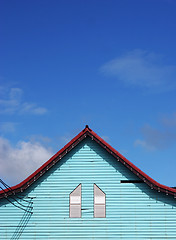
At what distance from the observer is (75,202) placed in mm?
23188

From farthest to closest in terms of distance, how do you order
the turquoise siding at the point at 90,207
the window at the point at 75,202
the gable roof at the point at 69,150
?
the window at the point at 75,202
the gable roof at the point at 69,150
the turquoise siding at the point at 90,207

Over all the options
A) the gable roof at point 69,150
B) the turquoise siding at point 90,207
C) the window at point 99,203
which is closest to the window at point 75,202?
the turquoise siding at point 90,207

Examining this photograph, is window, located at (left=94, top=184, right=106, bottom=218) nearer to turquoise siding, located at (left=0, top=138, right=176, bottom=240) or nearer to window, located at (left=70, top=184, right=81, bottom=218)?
turquoise siding, located at (left=0, top=138, right=176, bottom=240)

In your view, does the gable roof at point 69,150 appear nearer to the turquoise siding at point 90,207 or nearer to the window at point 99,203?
the turquoise siding at point 90,207

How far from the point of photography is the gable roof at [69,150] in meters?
22.8

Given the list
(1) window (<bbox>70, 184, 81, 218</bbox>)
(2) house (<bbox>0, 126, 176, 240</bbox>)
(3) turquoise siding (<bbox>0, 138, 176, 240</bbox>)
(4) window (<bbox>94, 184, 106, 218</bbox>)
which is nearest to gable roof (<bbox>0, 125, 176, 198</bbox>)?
(2) house (<bbox>0, 126, 176, 240</bbox>)

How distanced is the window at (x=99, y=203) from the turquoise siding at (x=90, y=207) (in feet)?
0.67

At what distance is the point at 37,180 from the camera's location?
23.7 m

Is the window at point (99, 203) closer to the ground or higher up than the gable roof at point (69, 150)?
closer to the ground

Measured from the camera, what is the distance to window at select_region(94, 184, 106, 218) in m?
22.9

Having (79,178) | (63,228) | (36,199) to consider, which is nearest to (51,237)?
(63,228)

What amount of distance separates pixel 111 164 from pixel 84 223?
4123 mm

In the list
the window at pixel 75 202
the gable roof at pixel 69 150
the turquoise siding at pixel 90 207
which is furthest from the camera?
the window at pixel 75 202

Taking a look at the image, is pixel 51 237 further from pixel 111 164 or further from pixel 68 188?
pixel 111 164
